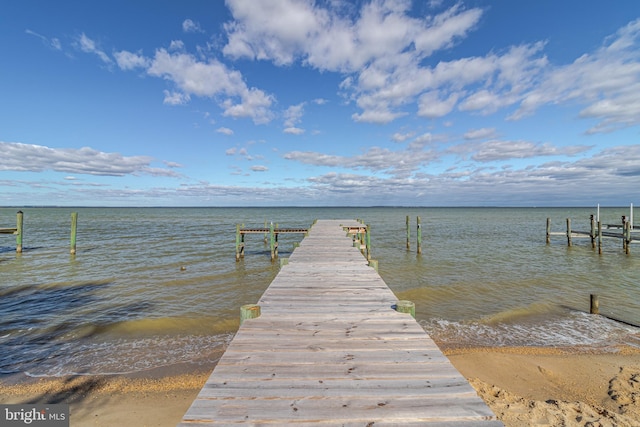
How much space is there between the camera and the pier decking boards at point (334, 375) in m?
2.40

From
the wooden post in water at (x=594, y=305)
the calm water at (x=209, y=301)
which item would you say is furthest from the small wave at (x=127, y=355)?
the wooden post in water at (x=594, y=305)

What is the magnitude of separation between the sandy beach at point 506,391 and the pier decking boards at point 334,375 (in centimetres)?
237

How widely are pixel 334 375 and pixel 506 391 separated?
4315mm

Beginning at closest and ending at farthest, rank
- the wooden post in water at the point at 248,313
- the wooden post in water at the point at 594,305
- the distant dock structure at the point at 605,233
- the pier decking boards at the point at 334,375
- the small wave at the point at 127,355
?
1. the pier decking boards at the point at 334,375
2. the wooden post in water at the point at 248,313
3. the small wave at the point at 127,355
4. the wooden post in water at the point at 594,305
5. the distant dock structure at the point at 605,233

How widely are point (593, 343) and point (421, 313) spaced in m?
4.30

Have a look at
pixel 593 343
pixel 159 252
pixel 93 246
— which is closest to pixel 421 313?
pixel 593 343

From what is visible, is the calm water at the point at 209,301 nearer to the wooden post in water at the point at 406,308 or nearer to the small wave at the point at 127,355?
the small wave at the point at 127,355

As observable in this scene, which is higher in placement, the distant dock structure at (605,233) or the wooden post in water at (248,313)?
the distant dock structure at (605,233)

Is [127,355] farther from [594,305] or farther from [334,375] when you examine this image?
[594,305]

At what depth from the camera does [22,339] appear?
7750 millimetres

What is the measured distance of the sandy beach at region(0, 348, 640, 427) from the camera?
4.66 m

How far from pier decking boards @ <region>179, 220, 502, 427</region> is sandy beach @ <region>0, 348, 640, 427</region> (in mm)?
2372

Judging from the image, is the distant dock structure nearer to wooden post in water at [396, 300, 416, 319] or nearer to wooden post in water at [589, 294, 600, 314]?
wooden post in water at [589, 294, 600, 314]

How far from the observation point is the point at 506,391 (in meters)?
5.36
